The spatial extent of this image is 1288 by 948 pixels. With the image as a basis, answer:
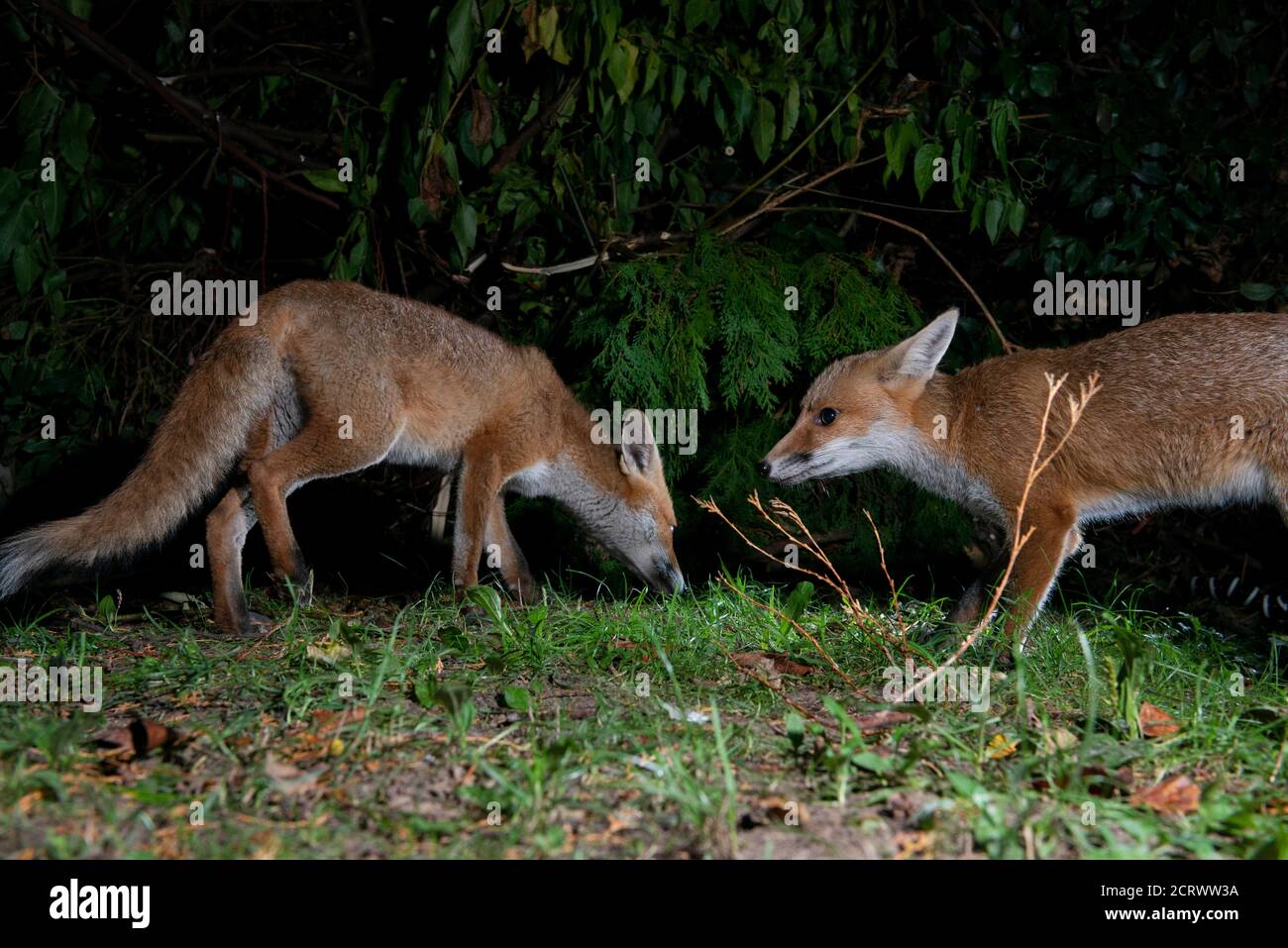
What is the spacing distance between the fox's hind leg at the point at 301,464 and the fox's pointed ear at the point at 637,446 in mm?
1347

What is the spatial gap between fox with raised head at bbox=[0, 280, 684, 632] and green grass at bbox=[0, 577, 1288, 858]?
49cm

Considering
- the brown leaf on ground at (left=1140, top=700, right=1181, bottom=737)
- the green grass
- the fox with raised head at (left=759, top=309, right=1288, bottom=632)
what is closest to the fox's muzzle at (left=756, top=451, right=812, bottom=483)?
the fox with raised head at (left=759, top=309, right=1288, bottom=632)

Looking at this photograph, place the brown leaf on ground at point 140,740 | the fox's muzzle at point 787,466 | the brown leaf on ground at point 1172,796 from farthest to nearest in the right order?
the fox's muzzle at point 787,466 → the brown leaf on ground at point 140,740 → the brown leaf on ground at point 1172,796

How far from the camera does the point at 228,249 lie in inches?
258

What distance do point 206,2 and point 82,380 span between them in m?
2.25

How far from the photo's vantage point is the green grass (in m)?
2.36

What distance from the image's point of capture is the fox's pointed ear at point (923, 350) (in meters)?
4.95

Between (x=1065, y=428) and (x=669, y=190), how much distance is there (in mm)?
2702

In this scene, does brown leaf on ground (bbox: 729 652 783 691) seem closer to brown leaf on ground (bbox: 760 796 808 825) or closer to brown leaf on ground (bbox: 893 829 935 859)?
brown leaf on ground (bbox: 760 796 808 825)

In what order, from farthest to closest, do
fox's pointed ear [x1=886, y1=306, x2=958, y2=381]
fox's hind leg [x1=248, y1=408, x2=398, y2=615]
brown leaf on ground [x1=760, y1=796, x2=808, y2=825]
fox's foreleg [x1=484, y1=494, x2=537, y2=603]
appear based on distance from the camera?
fox's foreleg [x1=484, y1=494, x2=537, y2=603], fox's pointed ear [x1=886, y1=306, x2=958, y2=381], fox's hind leg [x1=248, y1=408, x2=398, y2=615], brown leaf on ground [x1=760, y1=796, x2=808, y2=825]

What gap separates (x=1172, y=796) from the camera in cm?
266

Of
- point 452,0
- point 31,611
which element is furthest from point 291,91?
point 31,611

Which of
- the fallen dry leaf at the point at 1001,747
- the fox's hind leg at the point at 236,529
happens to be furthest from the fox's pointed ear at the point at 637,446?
the fallen dry leaf at the point at 1001,747

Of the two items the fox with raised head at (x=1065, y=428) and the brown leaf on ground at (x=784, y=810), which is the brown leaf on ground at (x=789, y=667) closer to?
the fox with raised head at (x=1065, y=428)
